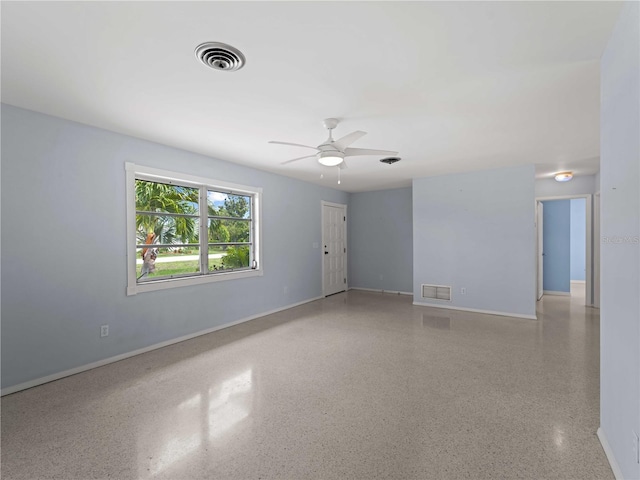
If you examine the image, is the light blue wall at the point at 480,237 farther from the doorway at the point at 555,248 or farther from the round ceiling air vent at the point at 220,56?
the round ceiling air vent at the point at 220,56

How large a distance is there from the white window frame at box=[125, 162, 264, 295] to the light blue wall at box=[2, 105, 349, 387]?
7 centimetres

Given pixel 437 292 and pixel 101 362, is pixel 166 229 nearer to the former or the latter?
pixel 101 362

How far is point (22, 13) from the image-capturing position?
5.15ft

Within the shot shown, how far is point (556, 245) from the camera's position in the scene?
692cm

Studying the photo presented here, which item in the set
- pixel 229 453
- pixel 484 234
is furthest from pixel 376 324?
pixel 229 453

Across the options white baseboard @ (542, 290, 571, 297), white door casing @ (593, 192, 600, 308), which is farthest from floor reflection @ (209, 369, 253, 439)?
white baseboard @ (542, 290, 571, 297)

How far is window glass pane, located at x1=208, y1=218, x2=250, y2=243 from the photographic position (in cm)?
450

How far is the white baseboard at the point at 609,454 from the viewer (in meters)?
1.62

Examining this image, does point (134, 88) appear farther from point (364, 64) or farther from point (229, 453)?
point (229, 453)

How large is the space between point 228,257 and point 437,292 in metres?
3.98

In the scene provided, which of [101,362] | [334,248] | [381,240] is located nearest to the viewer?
[101,362]

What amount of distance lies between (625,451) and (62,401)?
391 centimetres

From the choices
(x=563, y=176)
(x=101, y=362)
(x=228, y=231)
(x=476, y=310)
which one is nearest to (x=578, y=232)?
(x=563, y=176)

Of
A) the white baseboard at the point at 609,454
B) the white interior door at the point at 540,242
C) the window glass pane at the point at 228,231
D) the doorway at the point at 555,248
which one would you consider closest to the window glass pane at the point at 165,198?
Result: the window glass pane at the point at 228,231
